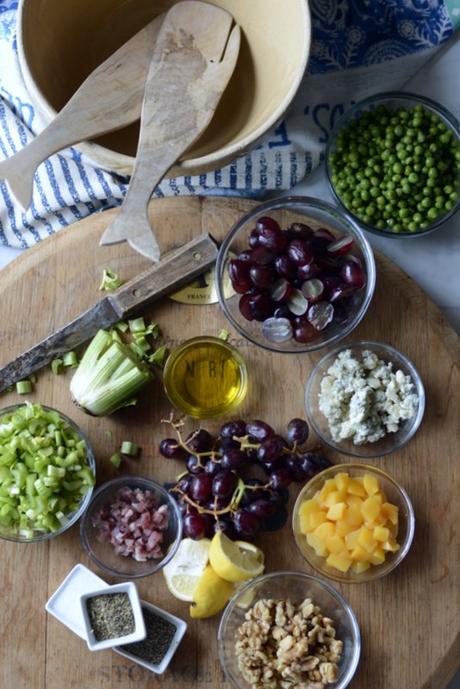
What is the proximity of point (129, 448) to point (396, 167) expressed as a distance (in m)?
0.88

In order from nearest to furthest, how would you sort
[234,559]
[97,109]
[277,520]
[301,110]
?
[97,109] → [234,559] → [277,520] → [301,110]

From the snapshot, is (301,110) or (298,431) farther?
(301,110)

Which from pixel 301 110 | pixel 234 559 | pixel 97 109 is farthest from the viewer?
pixel 301 110

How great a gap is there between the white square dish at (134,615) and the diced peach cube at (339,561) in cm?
43

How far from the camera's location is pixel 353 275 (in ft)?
6.39

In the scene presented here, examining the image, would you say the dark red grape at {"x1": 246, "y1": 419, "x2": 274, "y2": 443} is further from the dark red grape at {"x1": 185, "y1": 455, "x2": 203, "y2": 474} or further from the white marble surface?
the white marble surface

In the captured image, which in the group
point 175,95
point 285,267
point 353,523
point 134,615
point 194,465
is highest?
point 175,95

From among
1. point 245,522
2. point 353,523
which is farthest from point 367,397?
point 245,522

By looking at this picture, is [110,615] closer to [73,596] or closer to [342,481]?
[73,596]

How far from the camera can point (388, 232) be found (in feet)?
7.04

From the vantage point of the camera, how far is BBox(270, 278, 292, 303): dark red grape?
1946 mm

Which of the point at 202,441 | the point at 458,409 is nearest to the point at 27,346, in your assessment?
Result: the point at 202,441

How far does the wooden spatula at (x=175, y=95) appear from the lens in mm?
1770

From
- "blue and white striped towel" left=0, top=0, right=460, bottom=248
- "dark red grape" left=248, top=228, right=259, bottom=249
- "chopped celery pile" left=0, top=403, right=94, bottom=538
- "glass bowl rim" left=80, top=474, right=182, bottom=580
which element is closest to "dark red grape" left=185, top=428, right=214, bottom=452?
"glass bowl rim" left=80, top=474, right=182, bottom=580
